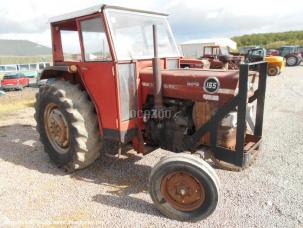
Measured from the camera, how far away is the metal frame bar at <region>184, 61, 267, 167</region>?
3166mm

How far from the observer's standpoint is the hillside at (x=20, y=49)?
183 ft

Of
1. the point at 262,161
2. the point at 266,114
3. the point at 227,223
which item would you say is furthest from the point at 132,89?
the point at 266,114

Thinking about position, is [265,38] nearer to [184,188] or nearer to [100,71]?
[100,71]

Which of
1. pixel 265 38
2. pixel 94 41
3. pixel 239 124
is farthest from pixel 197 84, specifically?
pixel 265 38

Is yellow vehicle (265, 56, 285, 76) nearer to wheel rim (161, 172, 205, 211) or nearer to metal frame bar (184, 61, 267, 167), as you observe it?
metal frame bar (184, 61, 267, 167)

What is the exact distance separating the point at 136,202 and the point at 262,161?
7.89 feet

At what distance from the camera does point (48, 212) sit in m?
3.53

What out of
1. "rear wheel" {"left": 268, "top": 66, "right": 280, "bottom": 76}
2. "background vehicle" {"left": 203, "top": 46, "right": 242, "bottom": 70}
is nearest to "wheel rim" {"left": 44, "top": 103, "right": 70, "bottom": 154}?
"background vehicle" {"left": 203, "top": 46, "right": 242, "bottom": 70}

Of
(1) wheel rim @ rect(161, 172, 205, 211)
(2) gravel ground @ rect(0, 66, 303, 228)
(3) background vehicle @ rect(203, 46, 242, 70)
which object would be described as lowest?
(2) gravel ground @ rect(0, 66, 303, 228)

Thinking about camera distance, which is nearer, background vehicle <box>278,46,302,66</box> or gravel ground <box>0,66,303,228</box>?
gravel ground <box>0,66,303,228</box>

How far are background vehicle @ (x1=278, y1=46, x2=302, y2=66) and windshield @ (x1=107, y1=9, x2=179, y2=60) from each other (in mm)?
28899

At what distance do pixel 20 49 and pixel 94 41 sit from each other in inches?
2393

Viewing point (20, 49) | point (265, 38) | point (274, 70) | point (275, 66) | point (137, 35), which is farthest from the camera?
point (265, 38)

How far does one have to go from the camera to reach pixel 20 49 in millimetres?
57969
